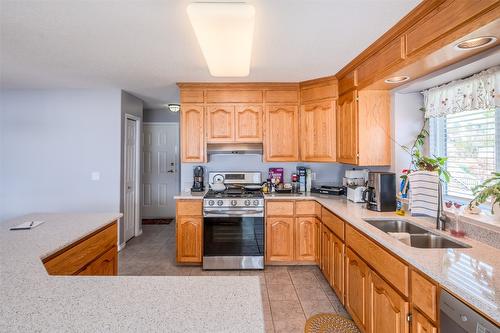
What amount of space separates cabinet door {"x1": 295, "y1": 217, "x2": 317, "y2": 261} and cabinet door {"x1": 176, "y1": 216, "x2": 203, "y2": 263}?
3.90ft

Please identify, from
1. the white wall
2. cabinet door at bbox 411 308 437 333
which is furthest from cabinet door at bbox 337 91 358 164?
the white wall

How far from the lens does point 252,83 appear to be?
3361mm

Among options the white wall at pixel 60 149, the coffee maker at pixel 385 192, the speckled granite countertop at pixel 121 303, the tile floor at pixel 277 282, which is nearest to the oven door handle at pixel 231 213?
the tile floor at pixel 277 282

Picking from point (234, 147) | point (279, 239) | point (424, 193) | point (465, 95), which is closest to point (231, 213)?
point (279, 239)

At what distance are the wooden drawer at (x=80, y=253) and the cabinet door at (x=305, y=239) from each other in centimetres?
200

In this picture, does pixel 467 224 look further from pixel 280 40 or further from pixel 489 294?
pixel 280 40

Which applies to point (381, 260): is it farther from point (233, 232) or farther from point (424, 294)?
point (233, 232)

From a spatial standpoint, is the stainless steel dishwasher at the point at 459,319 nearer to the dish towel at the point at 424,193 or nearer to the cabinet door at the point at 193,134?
the dish towel at the point at 424,193

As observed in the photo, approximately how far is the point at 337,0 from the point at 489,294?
1679 millimetres

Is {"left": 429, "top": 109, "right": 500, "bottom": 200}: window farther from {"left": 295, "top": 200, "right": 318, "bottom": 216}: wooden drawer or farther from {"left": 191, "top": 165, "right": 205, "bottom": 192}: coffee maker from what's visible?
{"left": 191, "top": 165, "right": 205, "bottom": 192}: coffee maker

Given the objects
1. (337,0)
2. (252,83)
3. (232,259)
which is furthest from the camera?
(252,83)

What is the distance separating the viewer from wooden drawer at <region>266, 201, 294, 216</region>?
3.11 metres

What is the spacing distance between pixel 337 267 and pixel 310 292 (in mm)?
428

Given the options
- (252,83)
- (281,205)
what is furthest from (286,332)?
(252,83)
